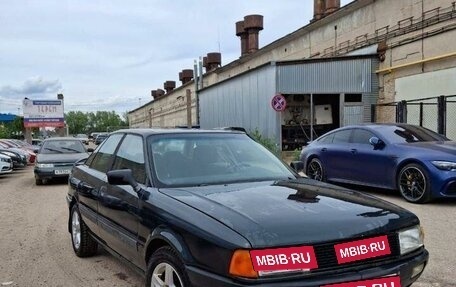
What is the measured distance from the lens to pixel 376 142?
29.1ft

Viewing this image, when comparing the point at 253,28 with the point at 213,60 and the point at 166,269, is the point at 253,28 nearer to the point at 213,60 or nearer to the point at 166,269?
the point at 213,60

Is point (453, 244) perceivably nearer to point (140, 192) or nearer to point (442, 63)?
point (140, 192)

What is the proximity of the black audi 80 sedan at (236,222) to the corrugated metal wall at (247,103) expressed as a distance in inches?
642

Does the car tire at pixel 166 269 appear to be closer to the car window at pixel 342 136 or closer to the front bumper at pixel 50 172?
the car window at pixel 342 136

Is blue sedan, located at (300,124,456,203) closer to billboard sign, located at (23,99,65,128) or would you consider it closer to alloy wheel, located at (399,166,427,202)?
alloy wheel, located at (399,166,427,202)

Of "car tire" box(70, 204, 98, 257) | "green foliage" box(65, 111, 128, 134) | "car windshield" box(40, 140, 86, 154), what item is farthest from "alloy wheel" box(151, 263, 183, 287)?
"green foliage" box(65, 111, 128, 134)

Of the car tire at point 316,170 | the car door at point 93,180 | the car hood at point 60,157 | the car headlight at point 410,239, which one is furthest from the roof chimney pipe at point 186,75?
the car headlight at point 410,239

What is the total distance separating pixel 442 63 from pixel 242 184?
15051 millimetres

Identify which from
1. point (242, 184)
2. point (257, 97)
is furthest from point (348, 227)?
point (257, 97)

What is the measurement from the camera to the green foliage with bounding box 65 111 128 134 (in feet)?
479

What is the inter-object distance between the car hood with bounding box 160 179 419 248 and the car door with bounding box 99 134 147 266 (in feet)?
1.45

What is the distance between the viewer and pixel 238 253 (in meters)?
2.65

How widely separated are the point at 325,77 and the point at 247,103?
203 inches

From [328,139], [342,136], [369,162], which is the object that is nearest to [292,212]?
[369,162]
